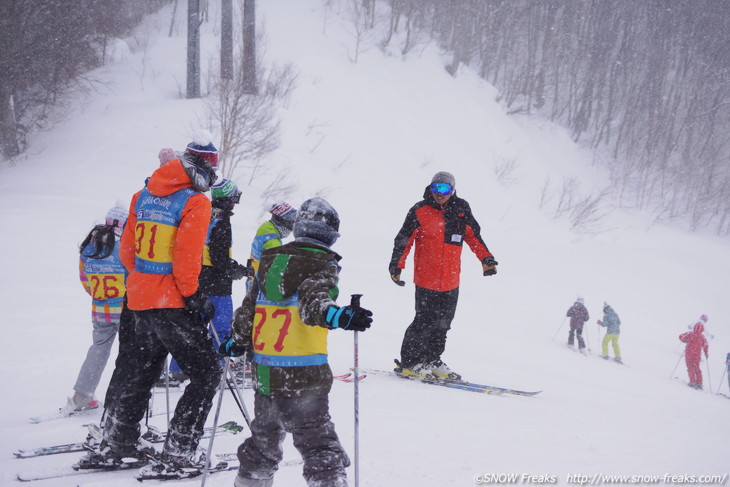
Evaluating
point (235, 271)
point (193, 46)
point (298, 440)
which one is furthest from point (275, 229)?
point (193, 46)

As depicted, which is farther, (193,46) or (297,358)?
(193,46)

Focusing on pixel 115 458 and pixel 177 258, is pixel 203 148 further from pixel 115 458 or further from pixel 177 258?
pixel 115 458

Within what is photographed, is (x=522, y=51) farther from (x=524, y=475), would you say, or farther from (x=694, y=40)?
(x=524, y=475)

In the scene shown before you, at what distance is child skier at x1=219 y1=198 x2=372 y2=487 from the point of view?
8.04 ft

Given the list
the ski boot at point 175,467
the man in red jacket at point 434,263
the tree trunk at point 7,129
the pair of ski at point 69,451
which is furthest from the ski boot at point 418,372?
the tree trunk at point 7,129

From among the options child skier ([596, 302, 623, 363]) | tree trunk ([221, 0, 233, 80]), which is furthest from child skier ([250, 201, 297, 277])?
tree trunk ([221, 0, 233, 80])

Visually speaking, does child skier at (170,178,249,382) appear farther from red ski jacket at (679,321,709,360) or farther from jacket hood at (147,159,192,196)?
red ski jacket at (679,321,709,360)

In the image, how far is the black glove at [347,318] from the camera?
2.27 metres

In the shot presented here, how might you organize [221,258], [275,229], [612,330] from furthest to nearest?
[612,330], [275,229], [221,258]

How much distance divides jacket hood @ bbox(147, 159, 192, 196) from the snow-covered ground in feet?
5.55

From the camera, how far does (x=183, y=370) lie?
3.17 metres

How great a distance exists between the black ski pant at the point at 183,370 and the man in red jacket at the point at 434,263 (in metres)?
2.86

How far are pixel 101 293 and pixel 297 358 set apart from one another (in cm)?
254

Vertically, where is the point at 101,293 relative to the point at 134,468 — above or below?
above
